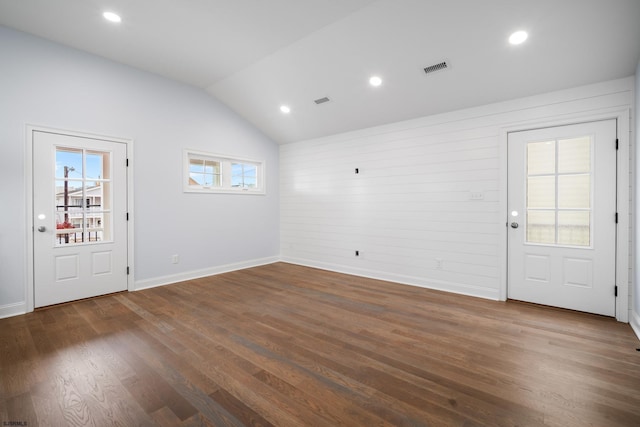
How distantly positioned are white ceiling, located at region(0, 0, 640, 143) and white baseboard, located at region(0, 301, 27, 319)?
3131 mm

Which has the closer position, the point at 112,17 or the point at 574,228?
the point at 112,17

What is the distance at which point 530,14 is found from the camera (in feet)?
8.81

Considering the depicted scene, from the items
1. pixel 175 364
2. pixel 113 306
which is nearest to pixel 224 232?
pixel 113 306

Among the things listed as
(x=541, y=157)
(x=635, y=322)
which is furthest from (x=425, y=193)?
(x=635, y=322)

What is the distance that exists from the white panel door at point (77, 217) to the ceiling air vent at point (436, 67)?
4.24 metres

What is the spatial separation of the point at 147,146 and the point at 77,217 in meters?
1.35

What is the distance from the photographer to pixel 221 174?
5.50 meters

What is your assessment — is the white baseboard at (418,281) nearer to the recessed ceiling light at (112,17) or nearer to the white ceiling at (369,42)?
the white ceiling at (369,42)

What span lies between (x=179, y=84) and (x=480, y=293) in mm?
5521

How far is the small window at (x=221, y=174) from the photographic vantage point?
5062 mm

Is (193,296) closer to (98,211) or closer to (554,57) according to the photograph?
(98,211)

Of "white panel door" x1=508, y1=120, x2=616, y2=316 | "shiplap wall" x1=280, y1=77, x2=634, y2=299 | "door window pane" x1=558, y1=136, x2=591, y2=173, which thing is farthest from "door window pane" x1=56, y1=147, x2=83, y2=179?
"door window pane" x1=558, y1=136, x2=591, y2=173

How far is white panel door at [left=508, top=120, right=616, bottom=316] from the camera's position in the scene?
3197mm

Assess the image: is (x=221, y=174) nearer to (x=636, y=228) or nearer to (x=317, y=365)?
(x=317, y=365)
